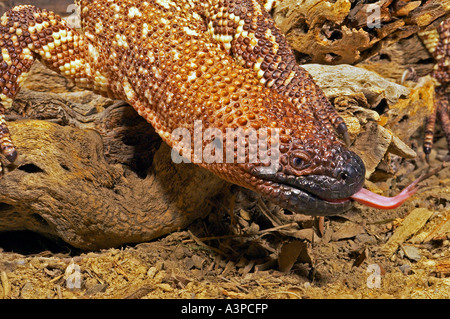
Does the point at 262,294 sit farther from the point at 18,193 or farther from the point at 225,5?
the point at 225,5

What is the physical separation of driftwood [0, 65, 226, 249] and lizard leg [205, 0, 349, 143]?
0.74 meters

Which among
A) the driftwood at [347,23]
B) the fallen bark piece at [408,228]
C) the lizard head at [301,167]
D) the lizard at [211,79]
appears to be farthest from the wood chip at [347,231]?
the driftwood at [347,23]

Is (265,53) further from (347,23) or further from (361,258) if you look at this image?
(361,258)

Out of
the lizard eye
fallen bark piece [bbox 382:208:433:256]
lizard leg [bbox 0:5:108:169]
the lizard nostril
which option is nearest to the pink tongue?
the lizard nostril

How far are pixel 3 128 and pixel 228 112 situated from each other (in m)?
1.25

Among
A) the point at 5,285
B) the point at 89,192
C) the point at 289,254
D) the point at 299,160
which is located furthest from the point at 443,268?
the point at 5,285

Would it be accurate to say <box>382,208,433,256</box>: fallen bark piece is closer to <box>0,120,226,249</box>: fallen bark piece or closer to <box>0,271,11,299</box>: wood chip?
<box>0,120,226,249</box>: fallen bark piece

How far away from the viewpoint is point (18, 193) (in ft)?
7.71

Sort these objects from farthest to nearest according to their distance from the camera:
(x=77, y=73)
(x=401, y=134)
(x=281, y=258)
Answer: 1. (x=401, y=134)
2. (x=77, y=73)
3. (x=281, y=258)

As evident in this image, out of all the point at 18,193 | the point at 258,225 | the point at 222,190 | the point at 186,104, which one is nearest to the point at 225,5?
the point at 186,104

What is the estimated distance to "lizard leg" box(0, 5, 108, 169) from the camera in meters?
2.55

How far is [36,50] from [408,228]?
2566 mm

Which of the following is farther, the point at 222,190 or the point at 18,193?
the point at 222,190

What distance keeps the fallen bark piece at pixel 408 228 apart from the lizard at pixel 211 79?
0.77m
